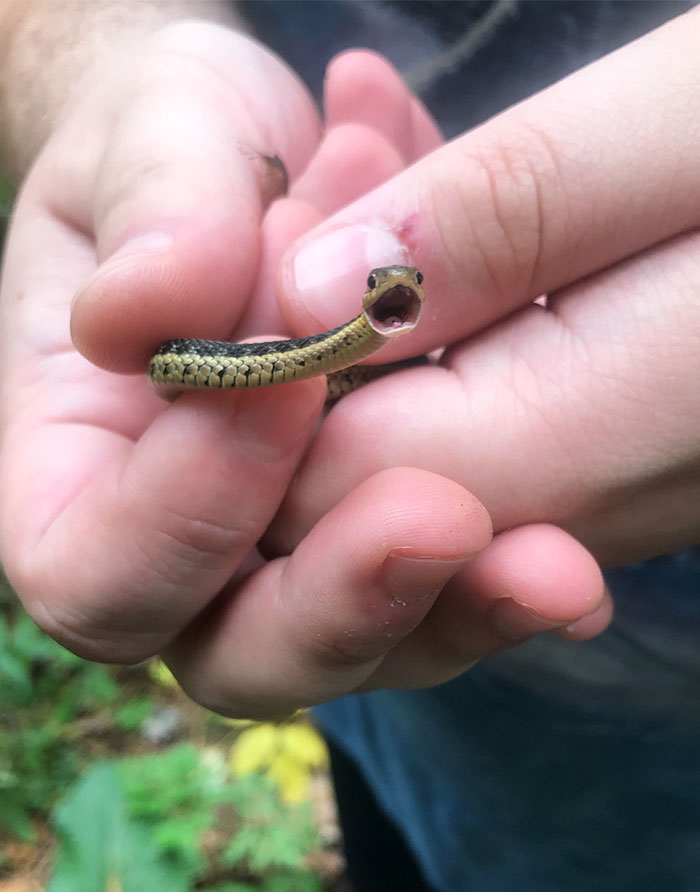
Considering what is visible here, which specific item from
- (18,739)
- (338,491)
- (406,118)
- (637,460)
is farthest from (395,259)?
(18,739)

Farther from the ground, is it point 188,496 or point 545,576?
point 188,496

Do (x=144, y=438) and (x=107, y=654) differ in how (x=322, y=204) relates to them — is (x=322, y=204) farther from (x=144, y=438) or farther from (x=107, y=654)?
(x=107, y=654)

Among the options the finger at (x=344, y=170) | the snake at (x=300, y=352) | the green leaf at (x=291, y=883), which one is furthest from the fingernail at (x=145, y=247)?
the green leaf at (x=291, y=883)

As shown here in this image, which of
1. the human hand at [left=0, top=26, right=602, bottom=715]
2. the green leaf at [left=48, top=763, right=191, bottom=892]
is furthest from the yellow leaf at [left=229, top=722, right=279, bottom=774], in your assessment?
the human hand at [left=0, top=26, right=602, bottom=715]

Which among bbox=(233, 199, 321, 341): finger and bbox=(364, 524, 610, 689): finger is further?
bbox=(233, 199, 321, 341): finger

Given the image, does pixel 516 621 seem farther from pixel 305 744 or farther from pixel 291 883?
pixel 305 744

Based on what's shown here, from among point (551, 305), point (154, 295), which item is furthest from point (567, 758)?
point (154, 295)

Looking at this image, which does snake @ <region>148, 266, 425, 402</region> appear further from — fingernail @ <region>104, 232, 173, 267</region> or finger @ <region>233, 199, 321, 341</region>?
finger @ <region>233, 199, 321, 341</region>

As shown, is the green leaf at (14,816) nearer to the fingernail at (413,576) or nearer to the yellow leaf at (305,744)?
the yellow leaf at (305,744)
